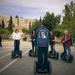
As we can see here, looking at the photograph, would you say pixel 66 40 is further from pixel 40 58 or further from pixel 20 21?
pixel 40 58

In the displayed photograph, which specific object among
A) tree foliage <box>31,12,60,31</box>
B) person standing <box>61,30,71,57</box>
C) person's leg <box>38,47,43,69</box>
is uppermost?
tree foliage <box>31,12,60,31</box>

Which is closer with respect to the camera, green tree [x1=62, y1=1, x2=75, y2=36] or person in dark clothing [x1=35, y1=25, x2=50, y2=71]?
person in dark clothing [x1=35, y1=25, x2=50, y2=71]

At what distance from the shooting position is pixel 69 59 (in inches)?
454

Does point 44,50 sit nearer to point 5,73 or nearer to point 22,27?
point 5,73

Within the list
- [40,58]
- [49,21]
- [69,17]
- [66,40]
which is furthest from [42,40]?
[66,40]

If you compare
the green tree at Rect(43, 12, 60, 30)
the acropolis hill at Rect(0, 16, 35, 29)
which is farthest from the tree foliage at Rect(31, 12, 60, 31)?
the acropolis hill at Rect(0, 16, 35, 29)

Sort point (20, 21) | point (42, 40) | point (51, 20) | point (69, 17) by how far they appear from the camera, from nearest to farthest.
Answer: point (42, 40)
point (51, 20)
point (69, 17)
point (20, 21)

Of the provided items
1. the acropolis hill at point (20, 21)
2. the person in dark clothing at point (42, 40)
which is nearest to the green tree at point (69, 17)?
the acropolis hill at point (20, 21)

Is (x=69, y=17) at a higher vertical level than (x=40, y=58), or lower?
higher

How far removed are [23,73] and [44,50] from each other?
752mm

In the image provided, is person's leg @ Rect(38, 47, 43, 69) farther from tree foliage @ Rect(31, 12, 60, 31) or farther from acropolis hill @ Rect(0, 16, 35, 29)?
→ acropolis hill @ Rect(0, 16, 35, 29)

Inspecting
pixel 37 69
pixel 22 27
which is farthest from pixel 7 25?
pixel 37 69

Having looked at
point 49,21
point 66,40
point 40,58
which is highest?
point 49,21

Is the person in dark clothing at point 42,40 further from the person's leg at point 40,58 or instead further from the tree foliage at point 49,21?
the tree foliage at point 49,21
